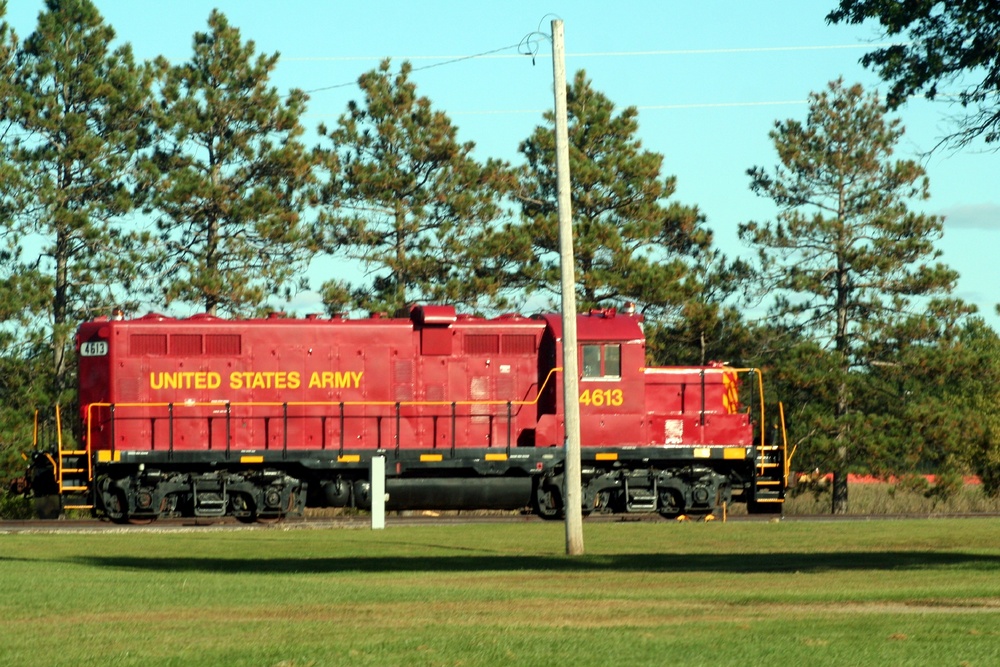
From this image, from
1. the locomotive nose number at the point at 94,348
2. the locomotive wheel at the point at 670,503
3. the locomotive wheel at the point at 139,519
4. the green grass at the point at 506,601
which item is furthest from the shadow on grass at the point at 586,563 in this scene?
the locomotive wheel at the point at 670,503

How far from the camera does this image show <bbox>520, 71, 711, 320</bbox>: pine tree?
40.2 m

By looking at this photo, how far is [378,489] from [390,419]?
5.21 feet

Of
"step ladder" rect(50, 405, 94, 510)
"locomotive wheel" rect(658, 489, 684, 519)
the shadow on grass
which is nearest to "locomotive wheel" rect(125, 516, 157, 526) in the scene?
"step ladder" rect(50, 405, 94, 510)

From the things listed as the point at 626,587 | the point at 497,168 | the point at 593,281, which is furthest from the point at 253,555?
the point at 497,168

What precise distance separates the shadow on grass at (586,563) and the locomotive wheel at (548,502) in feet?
27.8

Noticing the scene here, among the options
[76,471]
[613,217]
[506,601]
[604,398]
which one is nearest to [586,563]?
[506,601]

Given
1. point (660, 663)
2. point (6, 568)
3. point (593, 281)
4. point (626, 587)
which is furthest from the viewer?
point (593, 281)

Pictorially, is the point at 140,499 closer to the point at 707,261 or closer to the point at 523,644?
the point at 523,644

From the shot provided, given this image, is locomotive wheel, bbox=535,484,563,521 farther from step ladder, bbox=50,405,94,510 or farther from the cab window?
step ladder, bbox=50,405,94,510

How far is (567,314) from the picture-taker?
64.8ft

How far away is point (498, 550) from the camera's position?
20.8 metres

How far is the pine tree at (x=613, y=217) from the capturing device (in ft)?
132

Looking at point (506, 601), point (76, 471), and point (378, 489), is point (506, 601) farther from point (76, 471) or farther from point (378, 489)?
point (76, 471)

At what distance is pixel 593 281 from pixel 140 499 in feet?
55.8
